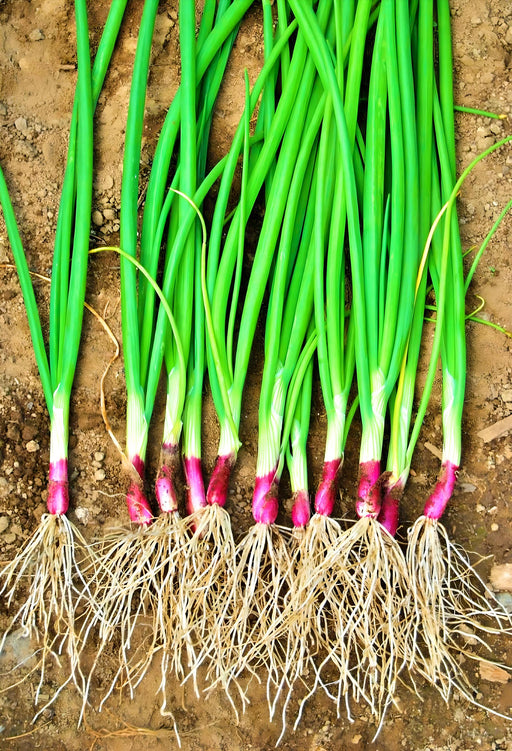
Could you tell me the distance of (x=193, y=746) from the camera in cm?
145

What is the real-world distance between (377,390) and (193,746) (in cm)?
86

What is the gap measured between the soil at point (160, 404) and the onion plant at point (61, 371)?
6cm

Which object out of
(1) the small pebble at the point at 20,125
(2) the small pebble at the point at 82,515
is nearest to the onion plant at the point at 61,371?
(2) the small pebble at the point at 82,515

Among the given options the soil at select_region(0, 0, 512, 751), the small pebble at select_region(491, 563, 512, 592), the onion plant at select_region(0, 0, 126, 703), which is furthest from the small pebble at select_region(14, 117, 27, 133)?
the small pebble at select_region(491, 563, 512, 592)

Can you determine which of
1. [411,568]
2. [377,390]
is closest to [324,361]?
[377,390]

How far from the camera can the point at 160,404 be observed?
5.24 feet

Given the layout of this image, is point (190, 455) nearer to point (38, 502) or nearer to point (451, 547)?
point (38, 502)

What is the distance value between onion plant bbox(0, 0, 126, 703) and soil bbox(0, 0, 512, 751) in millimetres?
61

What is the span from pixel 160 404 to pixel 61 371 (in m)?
0.24

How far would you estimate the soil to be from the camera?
1455mm

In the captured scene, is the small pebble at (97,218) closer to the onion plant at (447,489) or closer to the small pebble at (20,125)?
the small pebble at (20,125)

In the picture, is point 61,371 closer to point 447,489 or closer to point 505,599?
point 447,489

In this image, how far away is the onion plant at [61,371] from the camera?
1442 millimetres

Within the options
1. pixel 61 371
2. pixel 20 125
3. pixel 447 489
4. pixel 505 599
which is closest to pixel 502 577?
pixel 505 599
